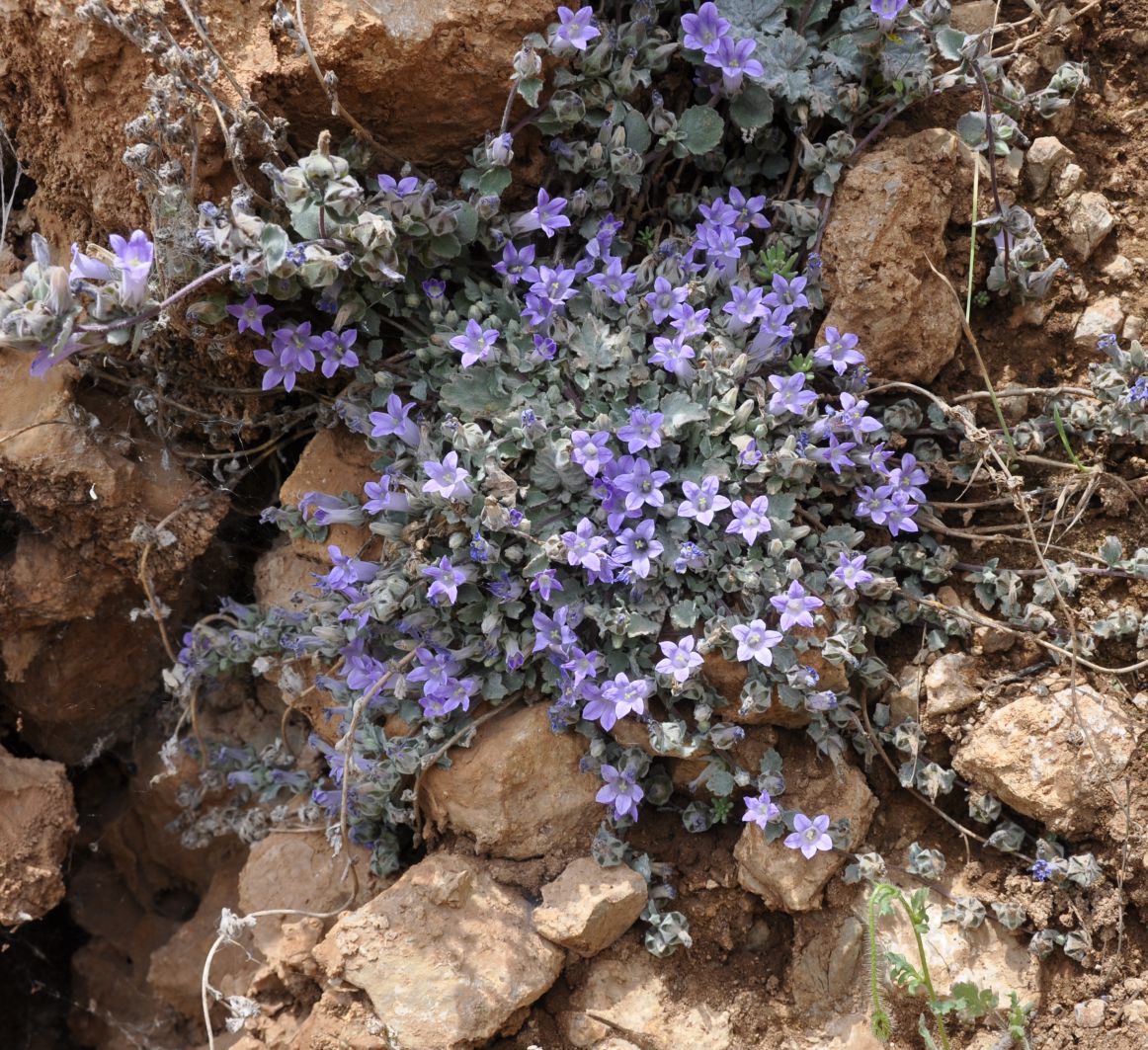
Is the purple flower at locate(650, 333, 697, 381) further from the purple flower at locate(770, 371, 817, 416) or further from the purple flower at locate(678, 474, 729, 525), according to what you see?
the purple flower at locate(678, 474, 729, 525)

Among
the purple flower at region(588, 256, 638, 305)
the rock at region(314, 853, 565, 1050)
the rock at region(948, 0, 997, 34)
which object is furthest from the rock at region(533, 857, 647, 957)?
the rock at region(948, 0, 997, 34)

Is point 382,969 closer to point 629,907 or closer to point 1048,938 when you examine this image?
point 629,907

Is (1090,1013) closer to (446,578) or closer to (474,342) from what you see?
(446,578)

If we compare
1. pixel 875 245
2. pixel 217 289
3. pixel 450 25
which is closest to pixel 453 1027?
pixel 217 289

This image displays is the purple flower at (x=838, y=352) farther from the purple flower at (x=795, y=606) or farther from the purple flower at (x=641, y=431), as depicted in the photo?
the purple flower at (x=795, y=606)

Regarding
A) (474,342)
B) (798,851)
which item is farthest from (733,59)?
(798,851)

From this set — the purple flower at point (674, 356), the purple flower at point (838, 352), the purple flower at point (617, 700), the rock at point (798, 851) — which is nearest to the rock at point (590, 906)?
the rock at point (798, 851)

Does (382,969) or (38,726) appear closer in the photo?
(382,969)
